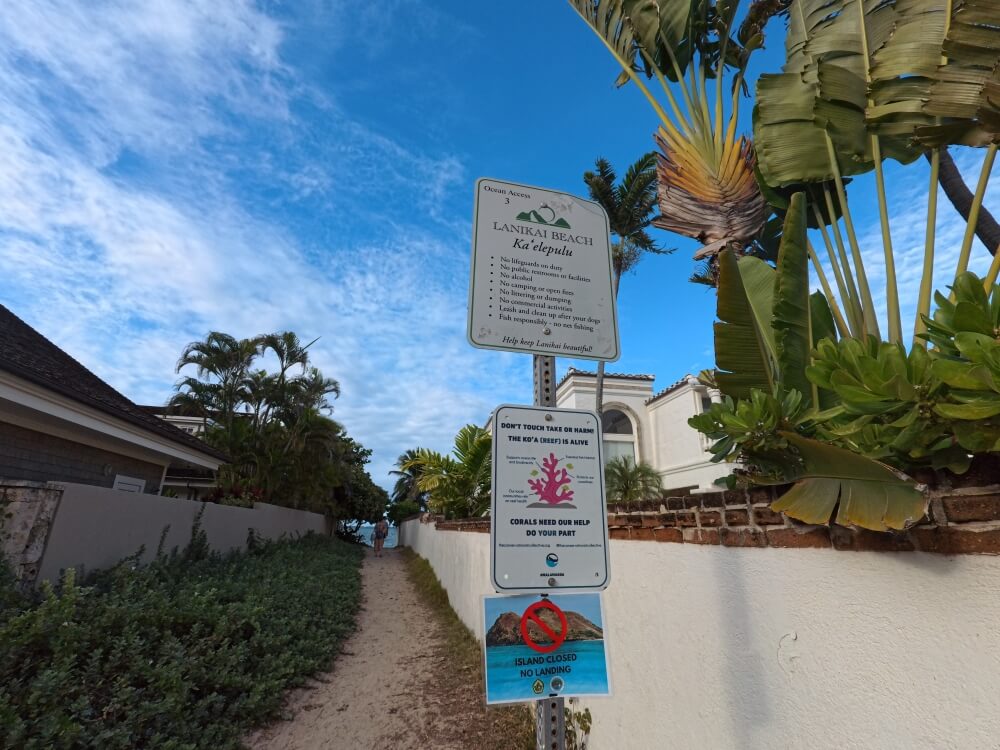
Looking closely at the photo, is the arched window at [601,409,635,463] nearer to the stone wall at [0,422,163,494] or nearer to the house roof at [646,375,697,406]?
the house roof at [646,375,697,406]

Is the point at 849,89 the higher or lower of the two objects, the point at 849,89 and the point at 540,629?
the higher

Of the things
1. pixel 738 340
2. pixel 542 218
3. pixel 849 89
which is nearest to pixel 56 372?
pixel 542 218

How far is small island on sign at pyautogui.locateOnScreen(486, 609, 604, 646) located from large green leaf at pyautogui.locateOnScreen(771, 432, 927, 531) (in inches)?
34.2

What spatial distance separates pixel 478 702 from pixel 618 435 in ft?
59.6

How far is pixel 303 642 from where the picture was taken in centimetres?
608

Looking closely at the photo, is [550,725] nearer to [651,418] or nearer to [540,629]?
[540,629]

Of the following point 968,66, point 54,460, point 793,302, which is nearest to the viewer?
point 793,302

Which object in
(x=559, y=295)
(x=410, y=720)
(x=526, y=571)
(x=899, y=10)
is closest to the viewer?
(x=526, y=571)

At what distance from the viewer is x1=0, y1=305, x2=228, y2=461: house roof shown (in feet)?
20.9

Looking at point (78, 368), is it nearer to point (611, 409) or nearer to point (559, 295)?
point (559, 295)

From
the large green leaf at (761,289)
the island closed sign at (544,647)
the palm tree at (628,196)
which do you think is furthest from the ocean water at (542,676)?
the palm tree at (628,196)

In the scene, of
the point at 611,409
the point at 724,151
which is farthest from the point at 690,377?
the point at 724,151

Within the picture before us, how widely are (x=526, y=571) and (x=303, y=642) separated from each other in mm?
6020

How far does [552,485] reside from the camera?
1.51 m
